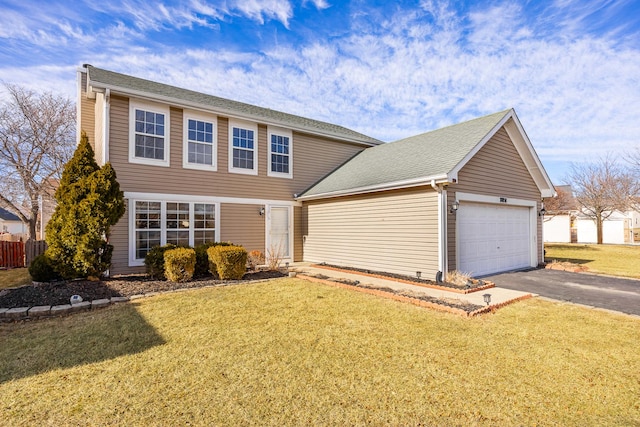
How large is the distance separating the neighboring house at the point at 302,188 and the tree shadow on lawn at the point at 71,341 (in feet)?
14.6

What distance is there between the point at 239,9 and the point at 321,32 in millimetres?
3236

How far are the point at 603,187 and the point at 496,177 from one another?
2069 centimetres

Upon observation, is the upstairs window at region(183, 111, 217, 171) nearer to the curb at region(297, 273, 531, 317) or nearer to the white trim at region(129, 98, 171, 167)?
the white trim at region(129, 98, 171, 167)

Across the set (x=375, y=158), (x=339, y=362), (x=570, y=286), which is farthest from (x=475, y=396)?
(x=375, y=158)

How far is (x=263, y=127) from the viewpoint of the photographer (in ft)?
41.0

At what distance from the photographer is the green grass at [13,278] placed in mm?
8759

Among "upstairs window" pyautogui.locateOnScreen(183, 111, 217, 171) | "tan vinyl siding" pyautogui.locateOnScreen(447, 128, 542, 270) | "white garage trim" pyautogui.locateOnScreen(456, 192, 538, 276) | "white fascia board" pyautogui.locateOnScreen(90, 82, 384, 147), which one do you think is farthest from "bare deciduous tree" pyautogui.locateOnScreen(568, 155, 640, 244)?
"upstairs window" pyautogui.locateOnScreen(183, 111, 217, 171)

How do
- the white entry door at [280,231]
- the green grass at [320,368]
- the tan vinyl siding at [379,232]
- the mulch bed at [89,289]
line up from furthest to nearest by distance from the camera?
the white entry door at [280,231], the tan vinyl siding at [379,232], the mulch bed at [89,289], the green grass at [320,368]

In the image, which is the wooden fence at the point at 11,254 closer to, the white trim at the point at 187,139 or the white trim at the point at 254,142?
the white trim at the point at 187,139

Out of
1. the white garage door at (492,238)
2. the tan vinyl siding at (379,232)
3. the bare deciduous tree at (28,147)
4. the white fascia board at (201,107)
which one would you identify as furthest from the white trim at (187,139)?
the bare deciduous tree at (28,147)

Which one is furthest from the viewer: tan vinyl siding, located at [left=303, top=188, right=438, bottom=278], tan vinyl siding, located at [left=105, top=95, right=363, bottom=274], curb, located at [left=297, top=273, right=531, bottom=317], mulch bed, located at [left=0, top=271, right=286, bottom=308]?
tan vinyl siding, located at [left=105, top=95, right=363, bottom=274]

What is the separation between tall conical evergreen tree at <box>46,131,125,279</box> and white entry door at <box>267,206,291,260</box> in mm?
5508

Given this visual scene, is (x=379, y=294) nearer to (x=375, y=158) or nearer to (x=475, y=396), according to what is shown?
(x=475, y=396)

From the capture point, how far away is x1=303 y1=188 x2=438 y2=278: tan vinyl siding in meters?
8.87
